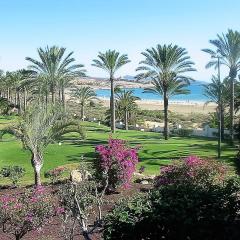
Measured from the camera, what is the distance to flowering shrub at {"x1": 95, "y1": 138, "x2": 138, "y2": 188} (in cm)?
2053

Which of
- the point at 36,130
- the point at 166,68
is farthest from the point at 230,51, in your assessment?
the point at 36,130

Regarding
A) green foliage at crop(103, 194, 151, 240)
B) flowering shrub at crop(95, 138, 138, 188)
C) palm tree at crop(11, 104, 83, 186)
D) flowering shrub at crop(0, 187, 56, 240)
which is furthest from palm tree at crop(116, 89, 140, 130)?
green foliage at crop(103, 194, 151, 240)

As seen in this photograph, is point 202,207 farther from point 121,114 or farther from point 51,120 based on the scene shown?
point 121,114

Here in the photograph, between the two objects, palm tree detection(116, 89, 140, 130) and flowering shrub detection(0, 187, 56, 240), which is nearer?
flowering shrub detection(0, 187, 56, 240)

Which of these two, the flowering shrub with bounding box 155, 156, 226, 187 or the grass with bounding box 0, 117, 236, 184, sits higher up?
the flowering shrub with bounding box 155, 156, 226, 187

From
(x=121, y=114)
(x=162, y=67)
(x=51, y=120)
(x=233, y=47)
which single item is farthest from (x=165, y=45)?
(x=121, y=114)

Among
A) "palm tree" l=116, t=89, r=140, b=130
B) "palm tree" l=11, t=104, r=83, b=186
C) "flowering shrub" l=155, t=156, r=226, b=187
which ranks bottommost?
"flowering shrub" l=155, t=156, r=226, b=187

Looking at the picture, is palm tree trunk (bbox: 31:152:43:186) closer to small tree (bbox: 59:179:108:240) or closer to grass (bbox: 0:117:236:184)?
grass (bbox: 0:117:236:184)

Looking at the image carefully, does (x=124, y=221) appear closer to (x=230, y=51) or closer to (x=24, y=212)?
(x=24, y=212)

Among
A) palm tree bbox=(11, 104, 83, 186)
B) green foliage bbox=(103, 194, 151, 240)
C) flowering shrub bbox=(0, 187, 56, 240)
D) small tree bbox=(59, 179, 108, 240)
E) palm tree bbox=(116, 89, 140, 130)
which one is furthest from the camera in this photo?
palm tree bbox=(116, 89, 140, 130)

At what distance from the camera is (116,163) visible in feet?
67.6

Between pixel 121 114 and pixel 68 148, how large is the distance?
120 ft

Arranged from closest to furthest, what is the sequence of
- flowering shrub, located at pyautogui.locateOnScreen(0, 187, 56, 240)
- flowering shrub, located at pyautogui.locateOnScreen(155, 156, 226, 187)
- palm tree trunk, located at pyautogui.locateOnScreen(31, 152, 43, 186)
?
flowering shrub, located at pyautogui.locateOnScreen(0, 187, 56, 240) → flowering shrub, located at pyautogui.locateOnScreen(155, 156, 226, 187) → palm tree trunk, located at pyautogui.locateOnScreen(31, 152, 43, 186)

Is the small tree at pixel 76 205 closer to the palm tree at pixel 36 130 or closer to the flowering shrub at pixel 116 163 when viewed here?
the flowering shrub at pixel 116 163
